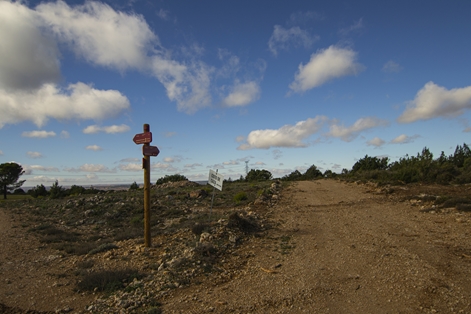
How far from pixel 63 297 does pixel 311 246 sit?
613 centimetres

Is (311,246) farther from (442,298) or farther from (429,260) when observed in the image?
(442,298)

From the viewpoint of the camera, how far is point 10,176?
4916cm

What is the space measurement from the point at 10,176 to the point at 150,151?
51.8 m

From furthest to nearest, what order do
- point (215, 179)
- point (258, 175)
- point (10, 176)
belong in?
point (258, 175), point (10, 176), point (215, 179)

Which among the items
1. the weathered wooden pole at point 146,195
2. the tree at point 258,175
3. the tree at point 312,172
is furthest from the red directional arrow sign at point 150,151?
the tree at point 312,172

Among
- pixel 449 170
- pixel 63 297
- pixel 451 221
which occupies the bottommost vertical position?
pixel 63 297

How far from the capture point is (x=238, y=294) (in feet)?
18.6

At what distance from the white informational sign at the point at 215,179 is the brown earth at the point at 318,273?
2.45m

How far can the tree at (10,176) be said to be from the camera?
47500 millimetres

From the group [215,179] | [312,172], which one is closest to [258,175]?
[312,172]

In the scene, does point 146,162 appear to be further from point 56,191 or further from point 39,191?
point 39,191

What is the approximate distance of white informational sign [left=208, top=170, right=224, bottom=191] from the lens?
1141cm

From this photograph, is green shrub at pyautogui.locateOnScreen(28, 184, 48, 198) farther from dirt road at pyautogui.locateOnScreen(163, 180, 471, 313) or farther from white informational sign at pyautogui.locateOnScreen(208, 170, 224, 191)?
dirt road at pyautogui.locateOnScreen(163, 180, 471, 313)

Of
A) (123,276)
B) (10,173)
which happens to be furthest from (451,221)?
(10,173)
